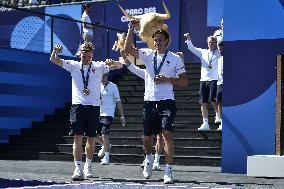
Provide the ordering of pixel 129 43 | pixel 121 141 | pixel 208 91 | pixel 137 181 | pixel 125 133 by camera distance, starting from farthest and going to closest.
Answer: pixel 125 133
pixel 121 141
pixel 208 91
pixel 129 43
pixel 137 181

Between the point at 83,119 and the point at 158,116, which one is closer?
the point at 158,116

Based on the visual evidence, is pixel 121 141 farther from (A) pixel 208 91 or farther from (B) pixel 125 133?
(A) pixel 208 91

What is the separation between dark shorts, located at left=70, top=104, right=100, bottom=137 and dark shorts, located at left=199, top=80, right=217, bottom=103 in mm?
4651

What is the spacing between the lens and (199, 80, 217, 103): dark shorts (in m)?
12.7

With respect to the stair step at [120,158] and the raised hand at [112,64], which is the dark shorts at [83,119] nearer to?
the raised hand at [112,64]

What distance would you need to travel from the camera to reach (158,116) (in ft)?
26.8

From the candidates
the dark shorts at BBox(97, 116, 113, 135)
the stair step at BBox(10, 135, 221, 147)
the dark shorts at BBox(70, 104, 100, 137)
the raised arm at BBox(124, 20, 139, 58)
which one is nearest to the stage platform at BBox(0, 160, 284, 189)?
the dark shorts at BBox(70, 104, 100, 137)

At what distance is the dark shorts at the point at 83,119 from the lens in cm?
841

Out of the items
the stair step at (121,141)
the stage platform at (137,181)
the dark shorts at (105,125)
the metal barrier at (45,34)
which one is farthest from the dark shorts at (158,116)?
the metal barrier at (45,34)

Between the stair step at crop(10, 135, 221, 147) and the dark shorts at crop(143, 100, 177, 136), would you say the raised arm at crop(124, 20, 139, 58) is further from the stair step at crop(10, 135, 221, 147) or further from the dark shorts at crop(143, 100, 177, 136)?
the stair step at crop(10, 135, 221, 147)

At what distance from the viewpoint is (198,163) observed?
1175cm

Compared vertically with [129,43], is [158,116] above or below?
below

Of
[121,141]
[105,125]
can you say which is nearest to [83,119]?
[105,125]

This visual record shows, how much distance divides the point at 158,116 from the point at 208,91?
4.85 metres
